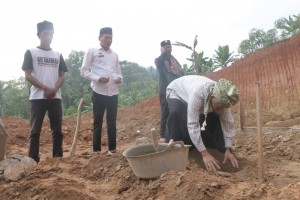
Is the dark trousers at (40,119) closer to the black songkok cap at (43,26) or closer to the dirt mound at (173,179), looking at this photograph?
the dirt mound at (173,179)

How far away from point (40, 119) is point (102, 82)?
837 mm

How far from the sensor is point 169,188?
8.96 ft

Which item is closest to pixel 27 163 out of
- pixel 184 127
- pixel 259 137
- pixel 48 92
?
pixel 48 92

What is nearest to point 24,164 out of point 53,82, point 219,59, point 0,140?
point 0,140

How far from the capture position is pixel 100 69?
4.62 m

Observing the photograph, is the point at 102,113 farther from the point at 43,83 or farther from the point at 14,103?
the point at 14,103

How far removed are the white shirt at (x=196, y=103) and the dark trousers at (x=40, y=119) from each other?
129 centimetres

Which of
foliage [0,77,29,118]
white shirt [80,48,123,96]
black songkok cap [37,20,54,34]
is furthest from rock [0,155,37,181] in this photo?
foliage [0,77,29,118]

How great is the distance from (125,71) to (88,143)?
35.0 metres

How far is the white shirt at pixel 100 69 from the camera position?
454 cm

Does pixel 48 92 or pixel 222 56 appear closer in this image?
pixel 48 92

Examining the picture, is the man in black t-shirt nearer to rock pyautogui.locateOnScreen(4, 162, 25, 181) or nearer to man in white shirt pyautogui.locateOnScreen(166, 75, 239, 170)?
rock pyautogui.locateOnScreen(4, 162, 25, 181)

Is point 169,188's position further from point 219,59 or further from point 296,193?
point 219,59

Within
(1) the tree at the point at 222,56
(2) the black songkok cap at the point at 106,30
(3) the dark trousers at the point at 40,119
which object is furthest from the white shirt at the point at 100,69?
(1) the tree at the point at 222,56
